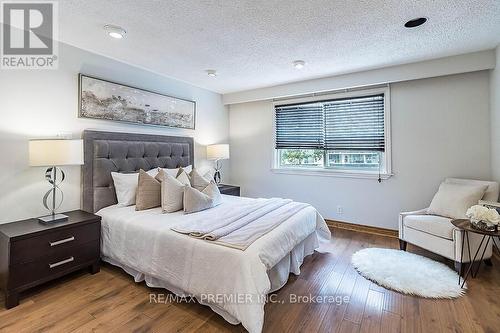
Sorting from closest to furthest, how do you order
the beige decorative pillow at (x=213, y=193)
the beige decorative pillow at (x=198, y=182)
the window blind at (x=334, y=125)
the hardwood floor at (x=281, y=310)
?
the hardwood floor at (x=281, y=310) → the beige decorative pillow at (x=213, y=193) → the beige decorative pillow at (x=198, y=182) → the window blind at (x=334, y=125)

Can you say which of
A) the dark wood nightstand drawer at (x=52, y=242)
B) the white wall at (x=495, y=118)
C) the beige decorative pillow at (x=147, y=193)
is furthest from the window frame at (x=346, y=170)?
the dark wood nightstand drawer at (x=52, y=242)

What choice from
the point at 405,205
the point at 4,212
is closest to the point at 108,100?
the point at 4,212

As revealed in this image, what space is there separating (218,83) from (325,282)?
10.9ft

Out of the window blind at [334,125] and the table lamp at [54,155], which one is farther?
the window blind at [334,125]

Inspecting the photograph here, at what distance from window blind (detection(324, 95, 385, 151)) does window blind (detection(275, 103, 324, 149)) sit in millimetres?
139

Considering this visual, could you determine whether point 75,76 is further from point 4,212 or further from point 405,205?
point 405,205

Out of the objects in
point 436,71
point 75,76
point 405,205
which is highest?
point 436,71

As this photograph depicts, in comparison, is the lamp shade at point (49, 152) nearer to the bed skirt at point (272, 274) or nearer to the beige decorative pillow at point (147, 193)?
the beige decorative pillow at point (147, 193)

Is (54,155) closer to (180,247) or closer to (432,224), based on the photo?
(180,247)

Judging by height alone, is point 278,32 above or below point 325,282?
above

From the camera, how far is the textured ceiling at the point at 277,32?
1.95 metres

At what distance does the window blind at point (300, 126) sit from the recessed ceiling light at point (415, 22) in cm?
192

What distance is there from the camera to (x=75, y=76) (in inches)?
106

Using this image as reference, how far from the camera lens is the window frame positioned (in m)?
3.54
